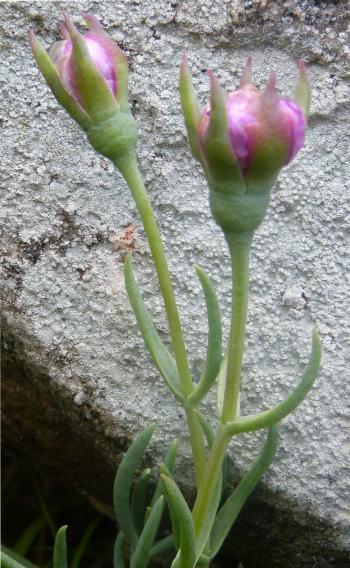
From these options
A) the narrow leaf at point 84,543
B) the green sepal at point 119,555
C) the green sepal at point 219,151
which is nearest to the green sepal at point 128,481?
the green sepal at point 119,555

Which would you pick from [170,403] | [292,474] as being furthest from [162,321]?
[292,474]

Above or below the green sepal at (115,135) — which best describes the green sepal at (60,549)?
below

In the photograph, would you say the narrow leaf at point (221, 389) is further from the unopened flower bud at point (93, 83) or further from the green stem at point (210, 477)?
the unopened flower bud at point (93, 83)

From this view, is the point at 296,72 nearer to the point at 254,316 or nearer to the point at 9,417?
the point at 254,316

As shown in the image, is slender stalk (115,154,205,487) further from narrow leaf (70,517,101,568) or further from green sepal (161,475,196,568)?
narrow leaf (70,517,101,568)

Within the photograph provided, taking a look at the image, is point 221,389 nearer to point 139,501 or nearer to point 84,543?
point 139,501

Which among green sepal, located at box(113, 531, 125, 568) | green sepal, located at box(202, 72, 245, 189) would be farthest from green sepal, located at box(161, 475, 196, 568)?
green sepal, located at box(202, 72, 245, 189)

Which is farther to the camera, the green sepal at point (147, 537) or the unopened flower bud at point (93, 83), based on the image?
the green sepal at point (147, 537)
